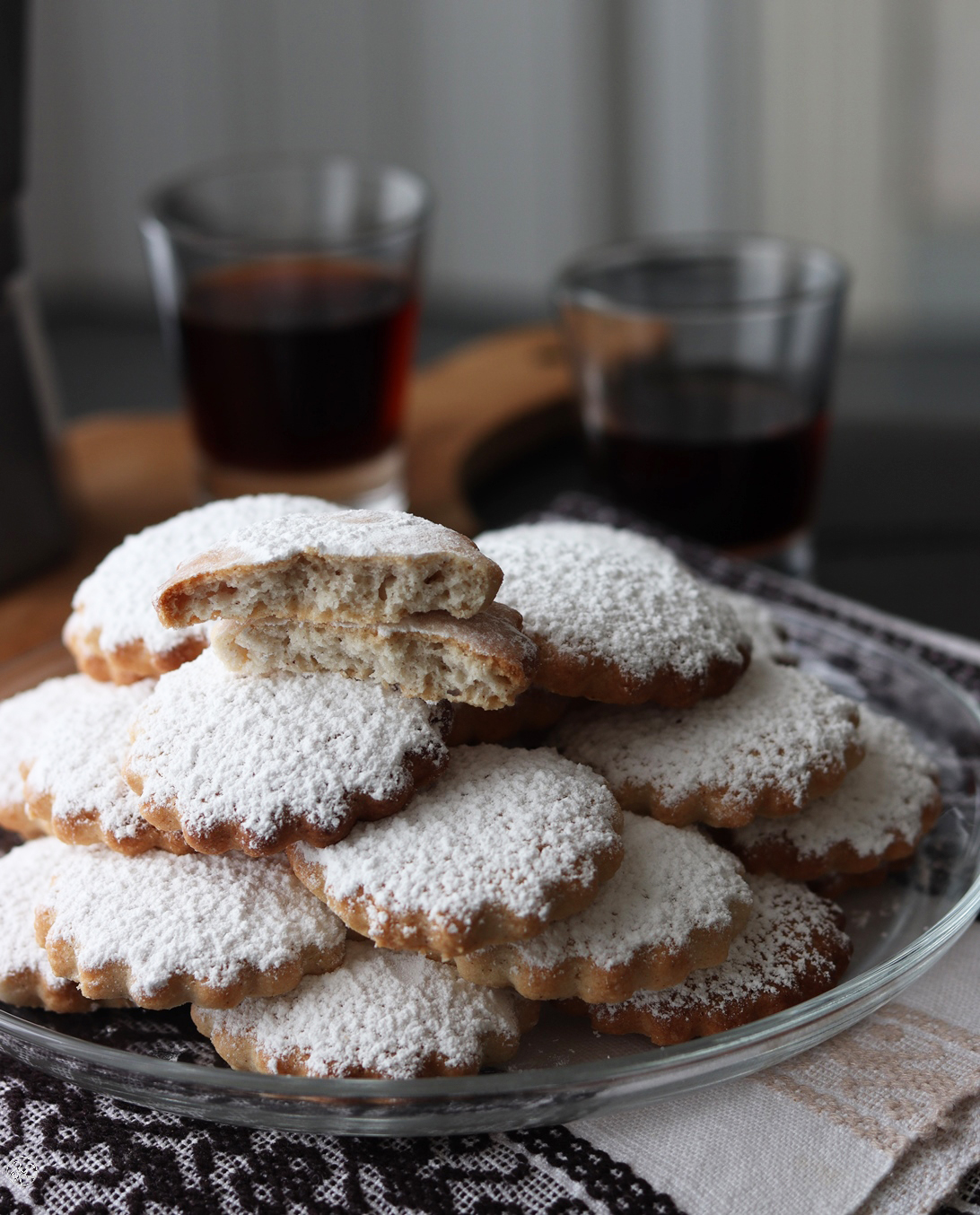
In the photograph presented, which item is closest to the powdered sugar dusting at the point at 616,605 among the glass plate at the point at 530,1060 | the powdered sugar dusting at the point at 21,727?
the glass plate at the point at 530,1060

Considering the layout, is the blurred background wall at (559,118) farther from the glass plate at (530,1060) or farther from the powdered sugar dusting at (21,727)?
the powdered sugar dusting at (21,727)

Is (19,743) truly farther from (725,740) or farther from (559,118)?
(559,118)

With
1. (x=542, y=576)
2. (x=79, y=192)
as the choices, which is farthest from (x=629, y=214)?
(x=542, y=576)

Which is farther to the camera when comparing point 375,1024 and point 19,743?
point 19,743

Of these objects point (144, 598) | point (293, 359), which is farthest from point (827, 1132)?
point (293, 359)

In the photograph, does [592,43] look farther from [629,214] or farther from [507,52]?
[629,214]

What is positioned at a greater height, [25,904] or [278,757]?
[278,757]
